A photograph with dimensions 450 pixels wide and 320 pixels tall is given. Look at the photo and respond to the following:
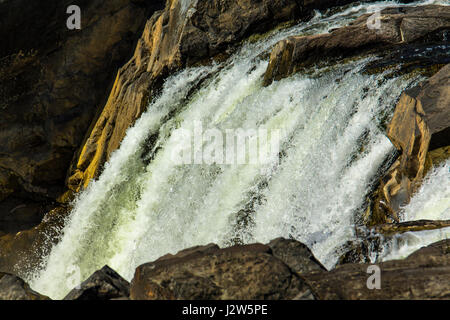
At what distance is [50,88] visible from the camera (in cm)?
1227

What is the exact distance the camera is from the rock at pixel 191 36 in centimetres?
1034

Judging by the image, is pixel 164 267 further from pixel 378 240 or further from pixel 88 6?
pixel 88 6

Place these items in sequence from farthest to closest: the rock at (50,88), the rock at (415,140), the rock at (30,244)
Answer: the rock at (50,88) → the rock at (30,244) → the rock at (415,140)

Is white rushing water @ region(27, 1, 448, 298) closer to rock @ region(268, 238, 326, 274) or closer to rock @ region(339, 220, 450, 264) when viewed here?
rock @ region(339, 220, 450, 264)

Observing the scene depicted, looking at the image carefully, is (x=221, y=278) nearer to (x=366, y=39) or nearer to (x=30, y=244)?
(x=366, y=39)

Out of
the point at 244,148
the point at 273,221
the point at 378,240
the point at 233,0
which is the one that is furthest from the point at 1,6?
the point at 378,240

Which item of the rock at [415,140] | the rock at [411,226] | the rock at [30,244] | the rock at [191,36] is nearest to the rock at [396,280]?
the rock at [411,226]

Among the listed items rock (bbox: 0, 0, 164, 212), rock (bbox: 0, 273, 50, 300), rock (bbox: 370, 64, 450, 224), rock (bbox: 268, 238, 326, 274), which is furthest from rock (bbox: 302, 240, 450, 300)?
rock (bbox: 0, 0, 164, 212)

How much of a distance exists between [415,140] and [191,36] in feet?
18.3

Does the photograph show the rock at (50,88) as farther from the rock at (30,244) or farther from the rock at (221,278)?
the rock at (221,278)

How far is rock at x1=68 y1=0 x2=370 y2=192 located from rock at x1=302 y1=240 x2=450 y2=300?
6779mm

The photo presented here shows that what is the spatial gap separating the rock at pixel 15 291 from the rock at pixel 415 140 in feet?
12.4

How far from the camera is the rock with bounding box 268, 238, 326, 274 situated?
448 centimetres

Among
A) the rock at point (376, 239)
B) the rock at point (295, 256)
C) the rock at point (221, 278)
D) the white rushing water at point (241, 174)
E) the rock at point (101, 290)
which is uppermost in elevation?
the rock at point (221, 278)
